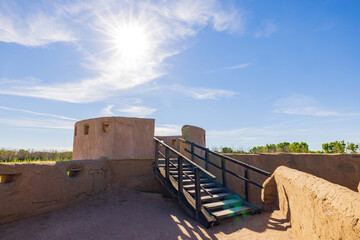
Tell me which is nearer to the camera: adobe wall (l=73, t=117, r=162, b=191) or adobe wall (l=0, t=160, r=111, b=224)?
adobe wall (l=0, t=160, r=111, b=224)

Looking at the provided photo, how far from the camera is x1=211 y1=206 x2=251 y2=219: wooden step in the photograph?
188 inches

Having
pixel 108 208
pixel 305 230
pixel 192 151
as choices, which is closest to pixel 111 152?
pixel 108 208

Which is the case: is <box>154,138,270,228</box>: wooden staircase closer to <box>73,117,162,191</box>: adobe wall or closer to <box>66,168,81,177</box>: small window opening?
<box>73,117,162,191</box>: adobe wall

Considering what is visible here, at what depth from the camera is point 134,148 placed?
712 centimetres

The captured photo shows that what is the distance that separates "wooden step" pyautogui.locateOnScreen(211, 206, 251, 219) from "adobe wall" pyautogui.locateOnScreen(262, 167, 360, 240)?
108 centimetres

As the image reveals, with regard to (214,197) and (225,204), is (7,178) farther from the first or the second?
(225,204)

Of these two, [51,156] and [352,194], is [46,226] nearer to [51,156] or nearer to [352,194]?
[352,194]

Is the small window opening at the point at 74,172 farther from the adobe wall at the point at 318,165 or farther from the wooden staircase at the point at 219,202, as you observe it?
the adobe wall at the point at 318,165

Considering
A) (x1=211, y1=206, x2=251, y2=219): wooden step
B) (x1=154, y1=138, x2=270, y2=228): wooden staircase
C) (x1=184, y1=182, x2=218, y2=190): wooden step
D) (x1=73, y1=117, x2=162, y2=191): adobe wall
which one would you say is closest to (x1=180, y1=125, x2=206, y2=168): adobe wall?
(x1=73, y1=117, x2=162, y2=191): adobe wall

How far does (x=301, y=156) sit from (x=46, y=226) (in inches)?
269

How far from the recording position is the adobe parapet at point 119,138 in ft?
22.8

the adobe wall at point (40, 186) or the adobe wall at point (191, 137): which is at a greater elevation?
the adobe wall at point (191, 137)

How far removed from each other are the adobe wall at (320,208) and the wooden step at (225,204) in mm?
1384

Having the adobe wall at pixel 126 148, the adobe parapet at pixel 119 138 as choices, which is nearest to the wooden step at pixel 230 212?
the adobe wall at pixel 126 148
